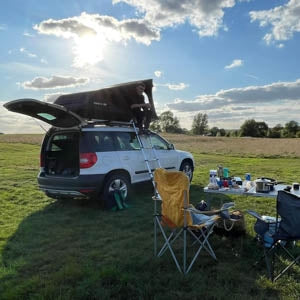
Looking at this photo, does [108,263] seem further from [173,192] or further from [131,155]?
[131,155]

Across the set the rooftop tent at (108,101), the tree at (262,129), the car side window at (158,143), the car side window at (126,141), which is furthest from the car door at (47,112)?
the tree at (262,129)

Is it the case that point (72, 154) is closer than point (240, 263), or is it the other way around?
point (240, 263)

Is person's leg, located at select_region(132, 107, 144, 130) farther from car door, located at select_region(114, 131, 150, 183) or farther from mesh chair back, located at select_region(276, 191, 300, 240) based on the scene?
mesh chair back, located at select_region(276, 191, 300, 240)

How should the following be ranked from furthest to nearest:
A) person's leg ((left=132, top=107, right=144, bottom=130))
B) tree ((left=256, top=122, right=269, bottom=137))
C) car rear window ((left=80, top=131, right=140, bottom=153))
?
tree ((left=256, top=122, right=269, bottom=137)) < person's leg ((left=132, top=107, right=144, bottom=130)) < car rear window ((left=80, top=131, right=140, bottom=153))

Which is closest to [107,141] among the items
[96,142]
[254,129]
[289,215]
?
[96,142]

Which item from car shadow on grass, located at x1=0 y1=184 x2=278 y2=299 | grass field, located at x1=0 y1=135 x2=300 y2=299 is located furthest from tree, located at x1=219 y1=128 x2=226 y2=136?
car shadow on grass, located at x1=0 y1=184 x2=278 y2=299

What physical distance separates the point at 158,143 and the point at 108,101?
1.82 metres

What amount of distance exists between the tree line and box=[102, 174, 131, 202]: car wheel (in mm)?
49980

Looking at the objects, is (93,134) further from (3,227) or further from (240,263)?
(240,263)

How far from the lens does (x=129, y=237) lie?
179 inches

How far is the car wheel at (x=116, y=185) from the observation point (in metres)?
6.02

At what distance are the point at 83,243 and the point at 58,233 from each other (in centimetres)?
68

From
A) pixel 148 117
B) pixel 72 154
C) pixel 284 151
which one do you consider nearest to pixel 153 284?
pixel 72 154

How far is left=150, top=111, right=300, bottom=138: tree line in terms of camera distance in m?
60.8
